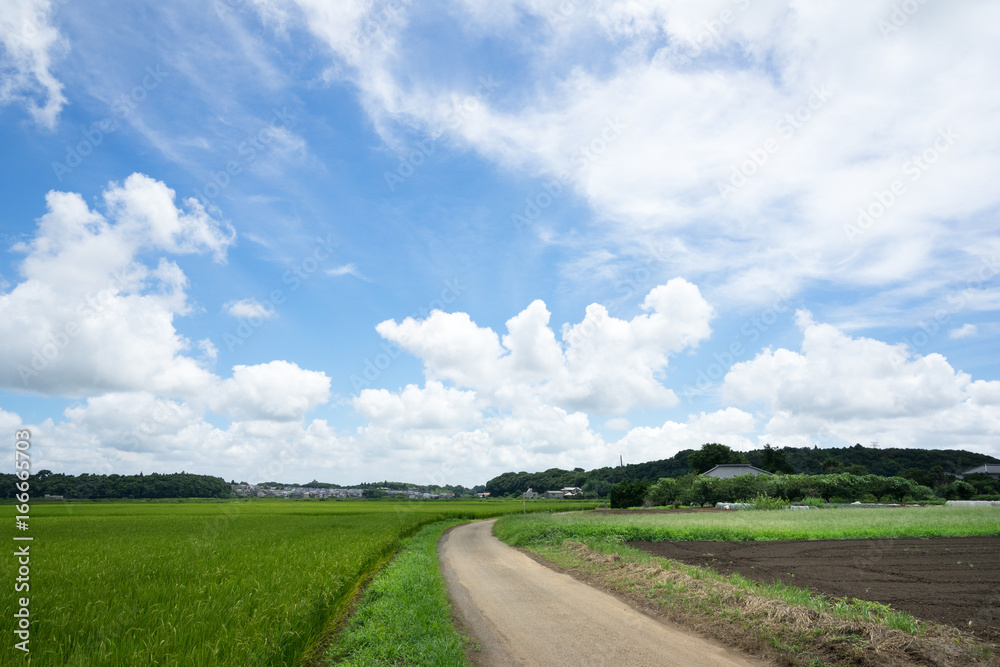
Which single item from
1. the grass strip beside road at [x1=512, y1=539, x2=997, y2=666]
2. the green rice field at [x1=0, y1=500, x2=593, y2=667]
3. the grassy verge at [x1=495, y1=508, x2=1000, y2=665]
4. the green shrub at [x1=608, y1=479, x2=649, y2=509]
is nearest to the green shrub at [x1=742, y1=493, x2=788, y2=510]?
the green shrub at [x1=608, y1=479, x2=649, y2=509]

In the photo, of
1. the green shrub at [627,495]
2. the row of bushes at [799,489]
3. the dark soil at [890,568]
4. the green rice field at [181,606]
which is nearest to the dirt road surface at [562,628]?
the green rice field at [181,606]

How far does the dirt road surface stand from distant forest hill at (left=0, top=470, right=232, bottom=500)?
86.8m

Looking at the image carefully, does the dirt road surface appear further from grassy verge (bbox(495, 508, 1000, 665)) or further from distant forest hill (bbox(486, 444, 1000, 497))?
distant forest hill (bbox(486, 444, 1000, 497))

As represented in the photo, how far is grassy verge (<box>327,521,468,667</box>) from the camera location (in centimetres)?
784

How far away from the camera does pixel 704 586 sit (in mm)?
12094

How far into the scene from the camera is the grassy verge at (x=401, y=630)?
7.84 m

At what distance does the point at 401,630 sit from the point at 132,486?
10507cm

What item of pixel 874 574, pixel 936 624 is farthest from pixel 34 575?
pixel 874 574

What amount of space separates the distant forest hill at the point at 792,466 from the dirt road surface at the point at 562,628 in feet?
222

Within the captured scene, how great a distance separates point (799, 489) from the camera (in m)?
69.2

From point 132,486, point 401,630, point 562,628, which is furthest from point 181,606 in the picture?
point 132,486

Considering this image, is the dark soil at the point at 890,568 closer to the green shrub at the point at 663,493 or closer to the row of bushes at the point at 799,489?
the row of bushes at the point at 799,489

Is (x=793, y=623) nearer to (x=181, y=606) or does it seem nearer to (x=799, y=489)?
(x=181, y=606)

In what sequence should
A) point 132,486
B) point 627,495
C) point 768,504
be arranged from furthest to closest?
point 132,486, point 627,495, point 768,504
